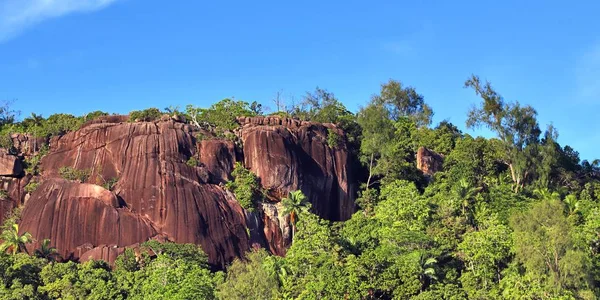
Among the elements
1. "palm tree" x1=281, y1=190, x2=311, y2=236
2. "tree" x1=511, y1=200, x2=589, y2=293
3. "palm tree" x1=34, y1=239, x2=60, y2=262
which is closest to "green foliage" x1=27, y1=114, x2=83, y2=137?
"palm tree" x1=34, y1=239, x2=60, y2=262

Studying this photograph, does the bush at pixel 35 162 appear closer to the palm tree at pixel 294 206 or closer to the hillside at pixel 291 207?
the hillside at pixel 291 207

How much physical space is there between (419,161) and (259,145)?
14113 millimetres

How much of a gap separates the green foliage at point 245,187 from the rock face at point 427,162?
14956 millimetres

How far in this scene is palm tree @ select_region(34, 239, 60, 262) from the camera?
5197 centimetres

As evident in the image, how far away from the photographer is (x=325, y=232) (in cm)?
5225

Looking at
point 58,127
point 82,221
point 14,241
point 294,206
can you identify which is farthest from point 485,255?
point 58,127

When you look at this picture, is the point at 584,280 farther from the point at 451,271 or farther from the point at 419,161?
the point at 419,161

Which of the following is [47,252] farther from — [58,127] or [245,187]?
[58,127]

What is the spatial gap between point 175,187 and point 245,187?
459cm

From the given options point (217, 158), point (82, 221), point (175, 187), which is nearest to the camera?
point (82, 221)

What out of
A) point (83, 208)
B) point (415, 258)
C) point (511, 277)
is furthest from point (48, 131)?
point (511, 277)

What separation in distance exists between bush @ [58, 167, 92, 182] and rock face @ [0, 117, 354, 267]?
42cm

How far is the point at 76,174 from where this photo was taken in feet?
193

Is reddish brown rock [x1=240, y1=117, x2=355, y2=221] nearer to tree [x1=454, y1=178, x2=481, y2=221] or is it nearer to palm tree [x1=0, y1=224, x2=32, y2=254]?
tree [x1=454, y1=178, x2=481, y2=221]
